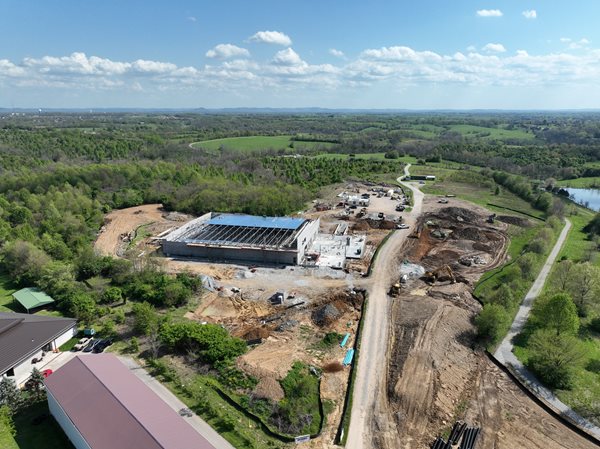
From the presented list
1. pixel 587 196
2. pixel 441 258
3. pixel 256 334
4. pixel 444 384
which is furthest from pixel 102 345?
pixel 587 196

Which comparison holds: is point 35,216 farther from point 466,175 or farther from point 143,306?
point 466,175

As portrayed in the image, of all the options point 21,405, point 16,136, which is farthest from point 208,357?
point 16,136

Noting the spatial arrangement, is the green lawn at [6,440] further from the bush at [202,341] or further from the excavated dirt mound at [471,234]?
the excavated dirt mound at [471,234]

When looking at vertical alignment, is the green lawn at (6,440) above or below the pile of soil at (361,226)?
below

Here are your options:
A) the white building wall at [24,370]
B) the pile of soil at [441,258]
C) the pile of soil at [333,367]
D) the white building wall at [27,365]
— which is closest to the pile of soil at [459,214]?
the pile of soil at [441,258]

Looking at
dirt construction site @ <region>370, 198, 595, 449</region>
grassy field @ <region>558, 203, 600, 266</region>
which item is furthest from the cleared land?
grassy field @ <region>558, 203, 600, 266</region>

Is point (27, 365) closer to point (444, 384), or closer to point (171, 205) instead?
point (444, 384)
